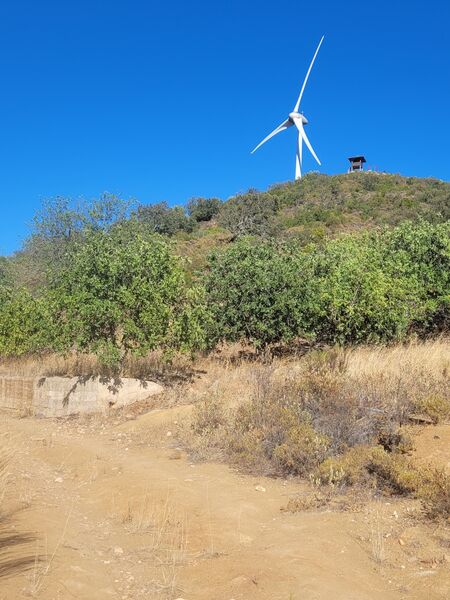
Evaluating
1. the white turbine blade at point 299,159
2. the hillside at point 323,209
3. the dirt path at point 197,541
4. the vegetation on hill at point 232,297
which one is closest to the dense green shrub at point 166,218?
the hillside at point 323,209

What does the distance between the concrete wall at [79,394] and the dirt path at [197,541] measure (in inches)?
120

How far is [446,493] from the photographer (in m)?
5.36

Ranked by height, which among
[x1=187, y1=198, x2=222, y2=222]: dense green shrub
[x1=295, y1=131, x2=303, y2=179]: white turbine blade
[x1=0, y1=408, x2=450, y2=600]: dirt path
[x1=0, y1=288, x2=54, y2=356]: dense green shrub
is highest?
[x1=295, y1=131, x2=303, y2=179]: white turbine blade

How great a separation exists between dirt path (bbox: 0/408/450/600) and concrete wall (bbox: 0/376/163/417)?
306cm

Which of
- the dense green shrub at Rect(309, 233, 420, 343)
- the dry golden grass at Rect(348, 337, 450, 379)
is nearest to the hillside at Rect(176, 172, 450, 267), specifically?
the dense green shrub at Rect(309, 233, 420, 343)

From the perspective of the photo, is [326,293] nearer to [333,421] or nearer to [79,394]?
[333,421]

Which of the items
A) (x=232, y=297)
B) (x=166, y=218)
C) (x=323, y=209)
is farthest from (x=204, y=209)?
(x=232, y=297)

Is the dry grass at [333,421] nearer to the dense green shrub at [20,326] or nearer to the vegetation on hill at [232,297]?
the vegetation on hill at [232,297]

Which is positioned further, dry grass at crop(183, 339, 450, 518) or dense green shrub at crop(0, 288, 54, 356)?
dense green shrub at crop(0, 288, 54, 356)

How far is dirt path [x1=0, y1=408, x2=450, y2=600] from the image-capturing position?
4070 millimetres

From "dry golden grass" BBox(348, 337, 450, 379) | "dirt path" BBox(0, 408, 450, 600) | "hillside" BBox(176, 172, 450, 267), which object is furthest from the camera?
"hillside" BBox(176, 172, 450, 267)

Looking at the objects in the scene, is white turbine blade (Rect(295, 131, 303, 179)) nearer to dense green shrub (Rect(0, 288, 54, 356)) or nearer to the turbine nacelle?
the turbine nacelle

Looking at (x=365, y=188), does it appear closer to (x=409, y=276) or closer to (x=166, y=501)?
(x=409, y=276)

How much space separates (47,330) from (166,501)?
6.91 meters
